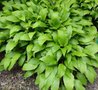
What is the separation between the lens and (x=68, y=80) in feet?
13.1

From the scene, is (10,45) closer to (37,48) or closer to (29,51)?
(29,51)

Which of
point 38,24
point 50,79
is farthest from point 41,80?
point 38,24

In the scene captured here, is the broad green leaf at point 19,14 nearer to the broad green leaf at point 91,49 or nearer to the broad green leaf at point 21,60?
the broad green leaf at point 21,60

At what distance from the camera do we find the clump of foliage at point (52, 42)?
4117mm

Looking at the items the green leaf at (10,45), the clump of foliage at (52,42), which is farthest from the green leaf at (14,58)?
the green leaf at (10,45)

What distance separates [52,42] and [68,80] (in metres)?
0.78

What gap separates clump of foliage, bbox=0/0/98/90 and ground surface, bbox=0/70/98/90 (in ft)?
0.61

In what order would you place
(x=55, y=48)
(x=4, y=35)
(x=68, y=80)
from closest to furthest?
(x=68, y=80) < (x=55, y=48) < (x=4, y=35)

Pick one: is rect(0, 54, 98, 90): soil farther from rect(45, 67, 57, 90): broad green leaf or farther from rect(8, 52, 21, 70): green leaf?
rect(45, 67, 57, 90): broad green leaf

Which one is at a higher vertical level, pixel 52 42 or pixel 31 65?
pixel 52 42

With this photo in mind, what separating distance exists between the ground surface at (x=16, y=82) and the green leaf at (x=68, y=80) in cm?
63

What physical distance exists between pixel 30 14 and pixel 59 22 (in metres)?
0.65

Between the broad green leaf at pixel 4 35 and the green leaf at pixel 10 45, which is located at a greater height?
the broad green leaf at pixel 4 35

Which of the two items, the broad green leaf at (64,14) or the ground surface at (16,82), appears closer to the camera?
the ground surface at (16,82)
